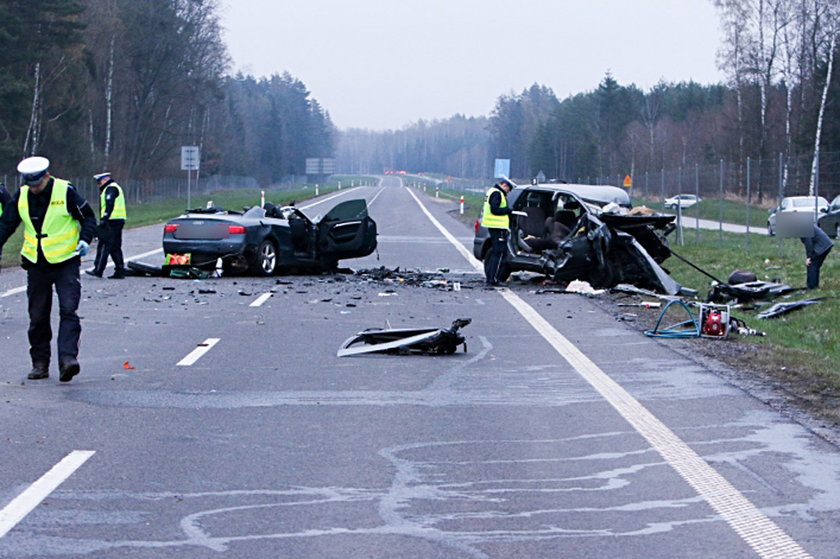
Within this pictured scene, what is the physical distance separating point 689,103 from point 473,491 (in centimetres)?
13152

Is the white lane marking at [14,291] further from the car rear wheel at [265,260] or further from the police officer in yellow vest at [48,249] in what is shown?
the police officer in yellow vest at [48,249]

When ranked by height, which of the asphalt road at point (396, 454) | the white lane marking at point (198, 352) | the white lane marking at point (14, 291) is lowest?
the white lane marking at point (14, 291)

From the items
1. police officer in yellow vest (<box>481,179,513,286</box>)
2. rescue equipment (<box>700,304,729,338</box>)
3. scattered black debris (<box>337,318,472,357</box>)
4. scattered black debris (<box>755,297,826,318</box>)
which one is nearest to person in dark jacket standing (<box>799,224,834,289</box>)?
scattered black debris (<box>755,297,826,318</box>)

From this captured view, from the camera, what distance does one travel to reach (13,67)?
54.4 m

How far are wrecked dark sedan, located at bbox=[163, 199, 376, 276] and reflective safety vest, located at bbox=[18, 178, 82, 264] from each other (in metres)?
9.33

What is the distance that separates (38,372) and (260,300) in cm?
655

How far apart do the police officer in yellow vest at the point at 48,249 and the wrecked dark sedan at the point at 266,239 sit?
367 inches

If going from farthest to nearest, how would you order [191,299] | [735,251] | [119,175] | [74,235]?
[119,175] < [735,251] < [191,299] < [74,235]

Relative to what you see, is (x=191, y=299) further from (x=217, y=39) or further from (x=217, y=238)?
(x=217, y=39)

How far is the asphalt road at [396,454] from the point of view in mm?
5145

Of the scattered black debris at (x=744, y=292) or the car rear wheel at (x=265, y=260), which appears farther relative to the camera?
the car rear wheel at (x=265, y=260)

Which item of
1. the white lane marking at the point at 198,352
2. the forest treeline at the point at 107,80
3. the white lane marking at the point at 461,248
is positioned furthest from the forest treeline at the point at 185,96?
the white lane marking at the point at 198,352

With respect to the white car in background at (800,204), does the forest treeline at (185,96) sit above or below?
above

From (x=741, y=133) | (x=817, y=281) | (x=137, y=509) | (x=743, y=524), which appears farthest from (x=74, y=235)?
(x=741, y=133)
